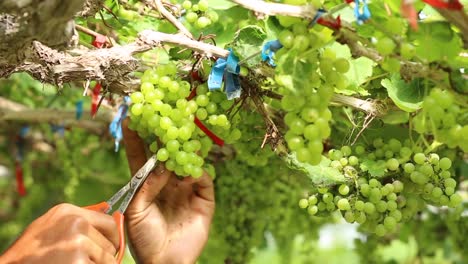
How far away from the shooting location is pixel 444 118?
33.8 inches

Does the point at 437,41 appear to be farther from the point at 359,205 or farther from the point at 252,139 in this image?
the point at 252,139

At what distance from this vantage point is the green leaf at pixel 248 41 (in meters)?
1.13

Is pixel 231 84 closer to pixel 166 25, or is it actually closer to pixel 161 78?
pixel 161 78

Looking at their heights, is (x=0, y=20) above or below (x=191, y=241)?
above

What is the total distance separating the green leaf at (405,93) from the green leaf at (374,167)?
0.15m

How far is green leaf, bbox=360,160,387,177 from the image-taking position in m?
1.22

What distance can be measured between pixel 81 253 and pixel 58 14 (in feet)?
1.47

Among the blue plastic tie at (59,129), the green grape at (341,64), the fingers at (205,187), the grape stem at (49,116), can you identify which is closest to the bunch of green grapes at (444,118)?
the green grape at (341,64)

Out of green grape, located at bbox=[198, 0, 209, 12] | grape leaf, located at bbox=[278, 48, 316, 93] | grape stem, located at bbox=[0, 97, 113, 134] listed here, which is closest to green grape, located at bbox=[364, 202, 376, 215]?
grape leaf, located at bbox=[278, 48, 316, 93]

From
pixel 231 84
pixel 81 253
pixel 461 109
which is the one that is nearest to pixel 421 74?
pixel 461 109

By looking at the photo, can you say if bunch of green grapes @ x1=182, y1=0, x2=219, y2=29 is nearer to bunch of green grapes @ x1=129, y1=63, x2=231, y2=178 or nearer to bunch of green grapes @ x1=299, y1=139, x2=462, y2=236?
bunch of green grapes @ x1=129, y1=63, x2=231, y2=178

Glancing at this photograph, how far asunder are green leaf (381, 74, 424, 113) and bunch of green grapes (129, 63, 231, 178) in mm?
279

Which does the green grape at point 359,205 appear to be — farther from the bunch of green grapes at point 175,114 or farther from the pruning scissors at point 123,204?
the pruning scissors at point 123,204

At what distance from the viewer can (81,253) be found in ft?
3.83
